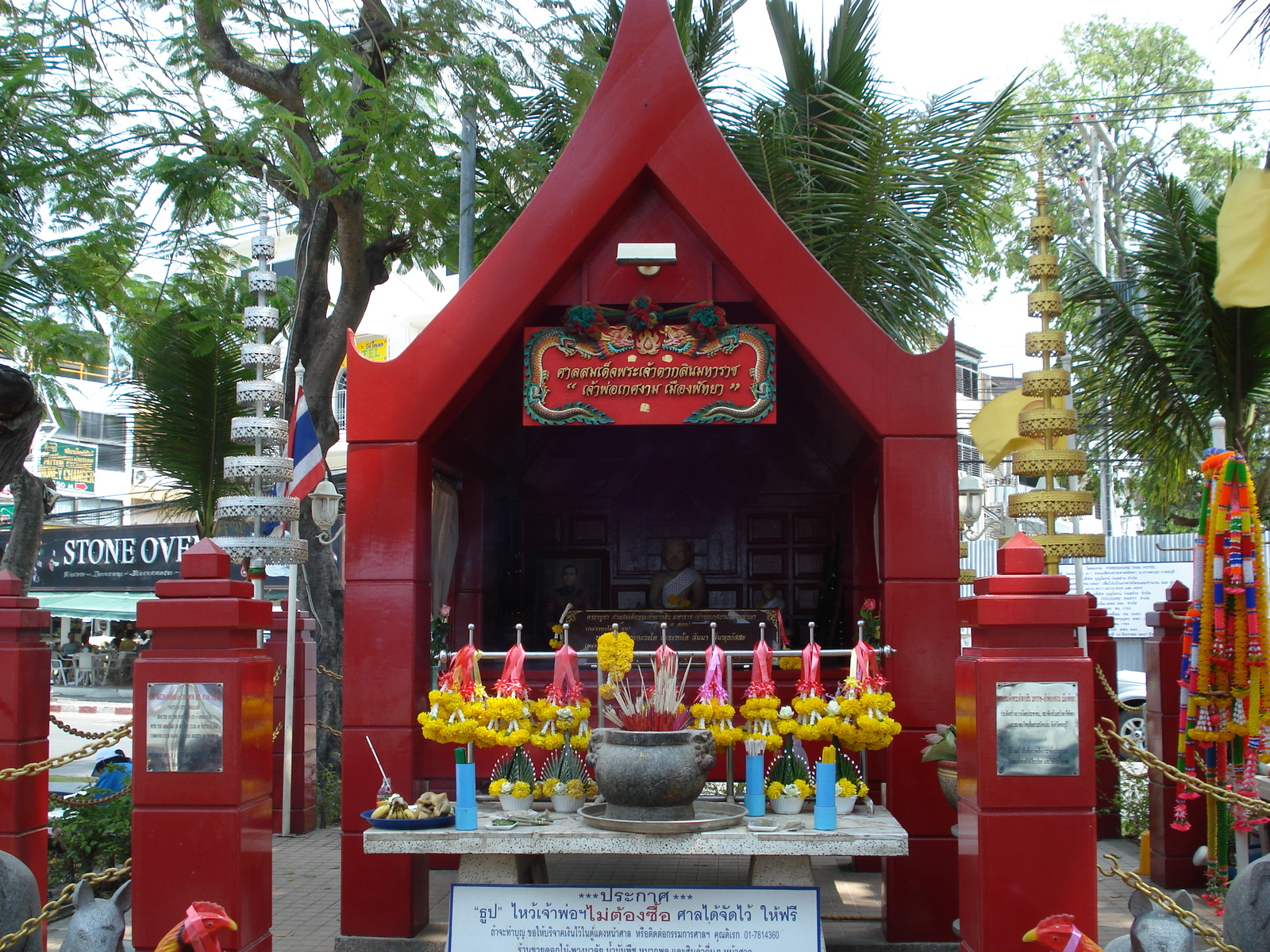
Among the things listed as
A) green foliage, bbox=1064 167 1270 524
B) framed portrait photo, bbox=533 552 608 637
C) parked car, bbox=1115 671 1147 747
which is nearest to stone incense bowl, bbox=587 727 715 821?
framed portrait photo, bbox=533 552 608 637

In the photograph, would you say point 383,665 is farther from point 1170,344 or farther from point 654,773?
point 1170,344

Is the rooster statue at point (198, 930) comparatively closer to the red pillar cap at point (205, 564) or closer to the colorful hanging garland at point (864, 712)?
the red pillar cap at point (205, 564)

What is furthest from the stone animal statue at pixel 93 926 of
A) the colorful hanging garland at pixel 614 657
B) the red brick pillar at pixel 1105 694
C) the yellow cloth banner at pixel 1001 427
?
the red brick pillar at pixel 1105 694

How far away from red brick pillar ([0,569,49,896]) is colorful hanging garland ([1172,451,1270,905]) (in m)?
7.64

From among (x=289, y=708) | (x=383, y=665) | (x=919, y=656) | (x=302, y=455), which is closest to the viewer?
(x=919, y=656)

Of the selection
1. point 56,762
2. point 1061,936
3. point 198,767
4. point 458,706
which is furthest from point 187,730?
point 1061,936

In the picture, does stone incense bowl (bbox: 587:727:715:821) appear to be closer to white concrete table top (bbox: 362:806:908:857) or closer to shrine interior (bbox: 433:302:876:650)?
white concrete table top (bbox: 362:806:908:857)

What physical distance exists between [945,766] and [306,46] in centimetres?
852

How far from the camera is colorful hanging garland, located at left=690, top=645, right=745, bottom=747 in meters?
6.62

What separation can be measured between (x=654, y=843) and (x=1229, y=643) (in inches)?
176

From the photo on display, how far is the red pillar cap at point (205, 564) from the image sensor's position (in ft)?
20.4

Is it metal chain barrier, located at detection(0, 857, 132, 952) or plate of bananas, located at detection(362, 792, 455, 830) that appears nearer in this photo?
metal chain barrier, located at detection(0, 857, 132, 952)

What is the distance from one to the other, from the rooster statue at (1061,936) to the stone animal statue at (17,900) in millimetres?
4944

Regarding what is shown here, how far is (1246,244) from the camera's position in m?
6.36
